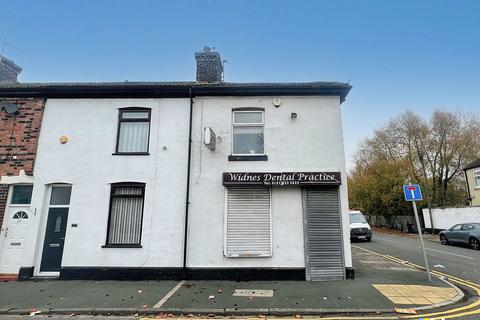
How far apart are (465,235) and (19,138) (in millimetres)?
23744

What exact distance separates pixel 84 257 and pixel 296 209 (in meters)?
7.09

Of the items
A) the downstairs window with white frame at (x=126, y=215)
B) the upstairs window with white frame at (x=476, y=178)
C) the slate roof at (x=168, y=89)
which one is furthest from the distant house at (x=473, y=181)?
the downstairs window with white frame at (x=126, y=215)

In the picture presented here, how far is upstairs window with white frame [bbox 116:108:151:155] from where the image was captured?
998 centimetres

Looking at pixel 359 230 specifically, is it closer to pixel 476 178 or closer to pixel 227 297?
pixel 227 297

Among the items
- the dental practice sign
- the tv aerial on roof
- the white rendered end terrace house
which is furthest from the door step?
the dental practice sign

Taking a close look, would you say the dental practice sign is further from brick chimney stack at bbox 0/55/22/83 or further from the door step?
brick chimney stack at bbox 0/55/22/83

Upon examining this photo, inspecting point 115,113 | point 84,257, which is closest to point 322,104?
point 115,113

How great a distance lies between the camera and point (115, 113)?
1014 cm

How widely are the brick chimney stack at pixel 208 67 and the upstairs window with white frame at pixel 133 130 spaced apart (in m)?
2.57

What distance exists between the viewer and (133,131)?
10.1 metres

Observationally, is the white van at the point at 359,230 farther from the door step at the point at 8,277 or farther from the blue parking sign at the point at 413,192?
the door step at the point at 8,277

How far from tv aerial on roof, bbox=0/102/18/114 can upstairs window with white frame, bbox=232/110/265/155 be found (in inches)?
318

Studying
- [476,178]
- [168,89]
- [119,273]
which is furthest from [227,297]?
[476,178]

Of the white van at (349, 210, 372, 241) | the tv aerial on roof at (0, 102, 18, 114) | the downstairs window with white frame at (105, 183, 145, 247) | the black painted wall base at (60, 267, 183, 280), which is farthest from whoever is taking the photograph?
the white van at (349, 210, 372, 241)
